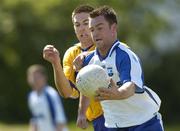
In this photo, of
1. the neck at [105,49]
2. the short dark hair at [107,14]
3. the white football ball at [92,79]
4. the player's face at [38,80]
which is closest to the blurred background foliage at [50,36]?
the player's face at [38,80]

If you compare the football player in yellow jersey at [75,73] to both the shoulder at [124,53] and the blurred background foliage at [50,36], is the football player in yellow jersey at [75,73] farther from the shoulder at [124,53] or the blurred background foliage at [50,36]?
the blurred background foliage at [50,36]

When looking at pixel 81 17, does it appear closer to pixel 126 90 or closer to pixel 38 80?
pixel 126 90

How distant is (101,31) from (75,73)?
1.31 metres

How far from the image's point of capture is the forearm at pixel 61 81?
9180 millimetres

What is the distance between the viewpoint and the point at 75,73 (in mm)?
9789

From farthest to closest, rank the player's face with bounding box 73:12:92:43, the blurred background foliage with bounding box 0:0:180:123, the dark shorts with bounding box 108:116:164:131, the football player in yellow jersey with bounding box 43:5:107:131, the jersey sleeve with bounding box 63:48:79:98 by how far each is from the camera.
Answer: the blurred background foliage with bounding box 0:0:180:123, the jersey sleeve with bounding box 63:48:79:98, the player's face with bounding box 73:12:92:43, the football player in yellow jersey with bounding box 43:5:107:131, the dark shorts with bounding box 108:116:164:131

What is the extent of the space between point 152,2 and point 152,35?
60.5 inches

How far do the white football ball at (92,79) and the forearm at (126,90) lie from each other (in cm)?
14

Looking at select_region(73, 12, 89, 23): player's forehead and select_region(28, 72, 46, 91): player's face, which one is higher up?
select_region(73, 12, 89, 23): player's forehead

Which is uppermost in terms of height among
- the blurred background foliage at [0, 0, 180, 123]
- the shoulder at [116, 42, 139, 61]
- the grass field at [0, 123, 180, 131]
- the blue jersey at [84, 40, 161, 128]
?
the blurred background foliage at [0, 0, 180, 123]

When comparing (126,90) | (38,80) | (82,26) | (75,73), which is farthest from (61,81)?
(38,80)

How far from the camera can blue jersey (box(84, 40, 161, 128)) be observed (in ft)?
27.6

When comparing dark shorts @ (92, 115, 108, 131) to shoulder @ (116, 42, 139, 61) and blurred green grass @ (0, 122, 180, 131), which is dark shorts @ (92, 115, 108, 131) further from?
blurred green grass @ (0, 122, 180, 131)

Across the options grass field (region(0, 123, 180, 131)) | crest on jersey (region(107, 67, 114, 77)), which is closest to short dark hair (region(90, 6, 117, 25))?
crest on jersey (region(107, 67, 114, 77))
